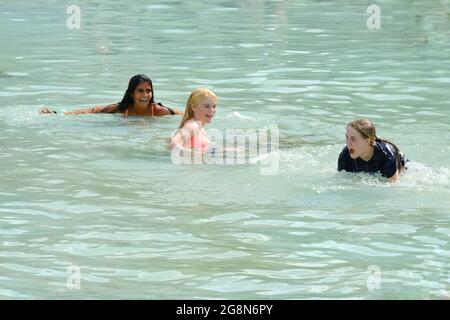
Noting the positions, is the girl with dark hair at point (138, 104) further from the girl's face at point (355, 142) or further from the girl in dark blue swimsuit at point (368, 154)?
the girl's face at point (355, 142)

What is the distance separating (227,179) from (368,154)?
1.23 meters

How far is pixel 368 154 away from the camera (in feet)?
33.5

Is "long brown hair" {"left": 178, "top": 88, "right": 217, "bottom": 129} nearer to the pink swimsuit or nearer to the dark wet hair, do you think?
the pink swimsuit

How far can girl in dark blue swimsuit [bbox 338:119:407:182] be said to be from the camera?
10016mm

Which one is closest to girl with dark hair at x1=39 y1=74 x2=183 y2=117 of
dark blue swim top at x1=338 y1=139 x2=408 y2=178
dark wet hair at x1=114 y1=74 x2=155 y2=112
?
dark wet hair at x1=114 y1=74 x2=155 y2=112

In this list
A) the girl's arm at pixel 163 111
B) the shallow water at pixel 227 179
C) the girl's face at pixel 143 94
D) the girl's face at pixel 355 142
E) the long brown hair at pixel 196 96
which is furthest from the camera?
the girl's arm at pixel 163 111

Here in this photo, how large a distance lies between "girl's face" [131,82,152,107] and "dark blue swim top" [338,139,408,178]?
11.9 feet

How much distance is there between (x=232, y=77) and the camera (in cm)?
1627

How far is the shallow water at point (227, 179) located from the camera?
7668 mm

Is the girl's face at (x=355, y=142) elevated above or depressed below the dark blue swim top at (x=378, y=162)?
above

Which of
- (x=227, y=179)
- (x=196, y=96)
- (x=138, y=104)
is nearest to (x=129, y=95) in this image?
(x=138, y=104)

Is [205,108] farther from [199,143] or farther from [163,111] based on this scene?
[163,111]

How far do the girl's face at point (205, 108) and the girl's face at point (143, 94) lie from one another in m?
2.05

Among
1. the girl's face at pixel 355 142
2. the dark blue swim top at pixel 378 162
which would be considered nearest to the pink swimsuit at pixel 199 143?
the dark blue swim top at pixel 378 162
